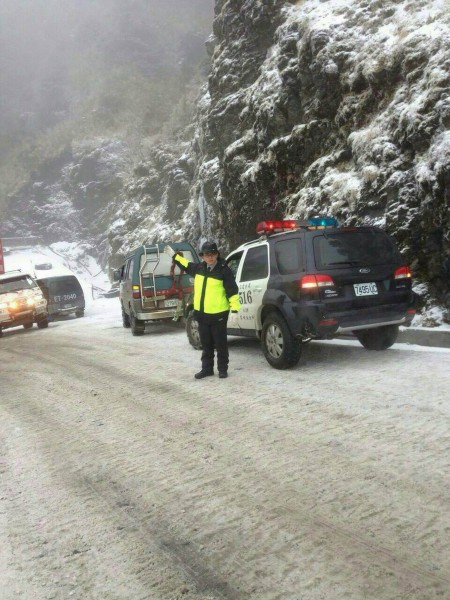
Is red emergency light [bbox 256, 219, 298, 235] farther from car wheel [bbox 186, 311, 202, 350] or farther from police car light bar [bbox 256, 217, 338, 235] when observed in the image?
car wheel [bbox 186, 311, 202, 350]

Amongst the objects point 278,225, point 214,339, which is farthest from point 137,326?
point 278,225

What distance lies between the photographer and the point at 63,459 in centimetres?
393

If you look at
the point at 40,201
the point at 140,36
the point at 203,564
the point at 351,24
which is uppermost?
the point at 140,36

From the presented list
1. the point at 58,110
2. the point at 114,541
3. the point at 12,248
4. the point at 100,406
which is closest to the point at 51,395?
the point at 100,406

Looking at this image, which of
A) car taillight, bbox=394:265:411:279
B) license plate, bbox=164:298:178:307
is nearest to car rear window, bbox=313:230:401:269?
car taillight, bbox=394:265:411:279

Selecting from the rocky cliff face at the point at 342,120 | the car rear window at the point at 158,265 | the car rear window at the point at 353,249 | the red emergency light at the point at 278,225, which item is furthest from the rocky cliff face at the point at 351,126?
the car rear window at the point at 158,265

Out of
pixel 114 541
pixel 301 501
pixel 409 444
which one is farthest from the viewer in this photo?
pixel 409 444

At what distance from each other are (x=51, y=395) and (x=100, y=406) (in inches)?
46.9

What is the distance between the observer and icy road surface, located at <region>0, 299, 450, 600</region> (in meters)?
2.24

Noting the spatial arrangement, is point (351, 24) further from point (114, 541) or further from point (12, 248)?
point (12, 248)

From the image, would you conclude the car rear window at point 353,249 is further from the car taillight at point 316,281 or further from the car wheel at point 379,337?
the car wheel at point 379,337

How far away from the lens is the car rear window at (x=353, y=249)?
6.32 m

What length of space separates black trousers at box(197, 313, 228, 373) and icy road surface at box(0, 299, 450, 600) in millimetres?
403

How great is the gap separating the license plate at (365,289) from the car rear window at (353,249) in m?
0.29
